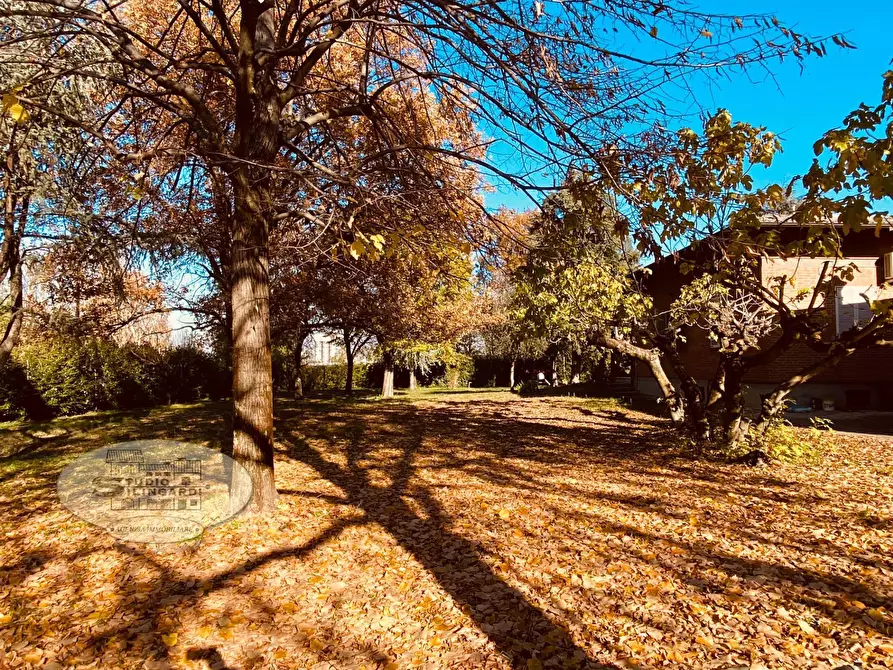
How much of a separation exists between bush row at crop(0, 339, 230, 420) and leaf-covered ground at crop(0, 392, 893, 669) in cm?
812

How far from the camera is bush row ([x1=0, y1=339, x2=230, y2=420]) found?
14.0m

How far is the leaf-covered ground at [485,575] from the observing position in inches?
128

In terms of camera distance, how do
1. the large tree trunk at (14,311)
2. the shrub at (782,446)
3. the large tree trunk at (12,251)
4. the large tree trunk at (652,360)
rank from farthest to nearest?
the large tree trunk at (652,360), the shrub at (782,446), the large tree trunk at (14,311), the large tree trunk at (12,251)

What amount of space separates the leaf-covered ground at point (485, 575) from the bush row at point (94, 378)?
812 centimetres

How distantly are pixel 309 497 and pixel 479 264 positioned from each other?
347 cm

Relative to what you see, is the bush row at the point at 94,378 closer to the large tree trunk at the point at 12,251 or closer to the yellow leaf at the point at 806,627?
the large tree trunk at the point at 12,251

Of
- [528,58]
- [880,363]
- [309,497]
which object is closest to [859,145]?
[528,58]

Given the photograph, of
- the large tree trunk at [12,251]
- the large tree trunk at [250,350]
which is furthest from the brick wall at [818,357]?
the large tree trunk at [12,251]

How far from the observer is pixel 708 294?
29.2 feet

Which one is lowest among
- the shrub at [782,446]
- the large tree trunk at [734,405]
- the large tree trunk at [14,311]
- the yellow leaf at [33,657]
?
the yellow leaf at [33,657]

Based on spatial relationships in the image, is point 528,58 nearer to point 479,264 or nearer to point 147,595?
point 479,264

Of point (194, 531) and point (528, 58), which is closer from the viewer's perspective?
point (528, 58)

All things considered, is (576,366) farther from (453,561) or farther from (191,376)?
(453,561)

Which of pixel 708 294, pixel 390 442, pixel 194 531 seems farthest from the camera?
pixel 390 442
